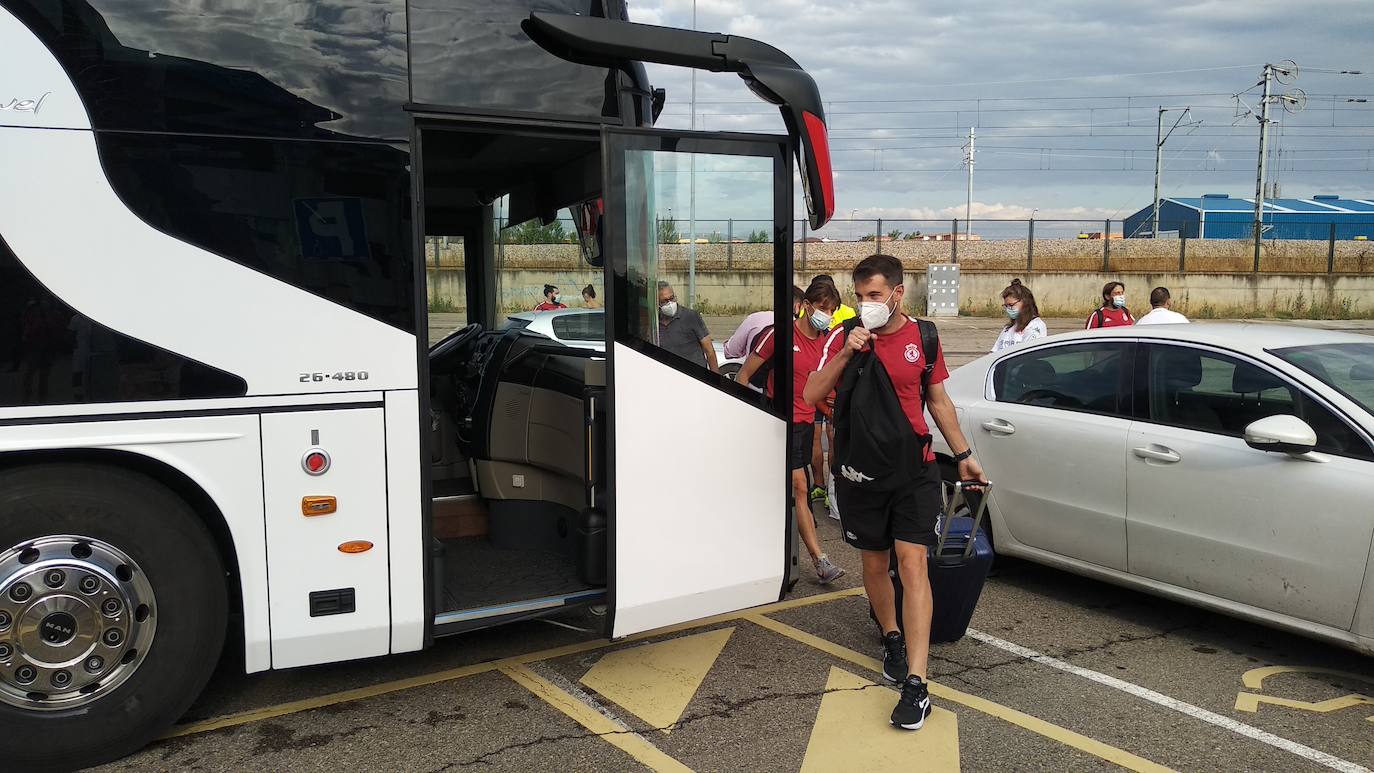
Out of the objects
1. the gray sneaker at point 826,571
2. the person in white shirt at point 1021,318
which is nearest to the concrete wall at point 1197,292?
the person in white shirt at point 1021,318

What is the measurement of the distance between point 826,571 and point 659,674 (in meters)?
1.71

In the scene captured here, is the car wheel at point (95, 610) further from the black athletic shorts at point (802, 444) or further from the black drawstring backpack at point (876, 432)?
the black athletic shorts at point (802, 444)

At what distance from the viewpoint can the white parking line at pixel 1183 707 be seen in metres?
3.84

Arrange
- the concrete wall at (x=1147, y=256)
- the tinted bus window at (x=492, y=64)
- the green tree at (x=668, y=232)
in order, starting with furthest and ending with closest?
the concrete wall at (x=1147, y=256) → the green tree at (x=668, y=232) → the tinted bus window at (x=492, y=64)

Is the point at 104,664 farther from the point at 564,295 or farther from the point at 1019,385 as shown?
the point at 1019,385

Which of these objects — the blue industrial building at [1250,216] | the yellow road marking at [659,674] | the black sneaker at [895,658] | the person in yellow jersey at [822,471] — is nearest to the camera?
the yellow road marking at [659,674]

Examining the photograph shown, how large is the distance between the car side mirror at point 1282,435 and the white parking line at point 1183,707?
1.16 m

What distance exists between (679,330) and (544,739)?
1766 mm

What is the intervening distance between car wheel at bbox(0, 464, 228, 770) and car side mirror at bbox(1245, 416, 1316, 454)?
4.28 meters

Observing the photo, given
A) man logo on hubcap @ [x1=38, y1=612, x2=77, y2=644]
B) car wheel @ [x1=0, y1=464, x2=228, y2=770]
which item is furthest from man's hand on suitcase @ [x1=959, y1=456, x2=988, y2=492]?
man logo on hubcap @ [x1=38, y1=612, x2=77, y2=644]

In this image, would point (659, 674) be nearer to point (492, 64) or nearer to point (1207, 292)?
point (492, 64)

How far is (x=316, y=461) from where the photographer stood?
3.84m

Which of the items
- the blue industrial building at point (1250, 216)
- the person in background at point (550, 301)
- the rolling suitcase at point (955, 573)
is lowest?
the rolling suitcase at point (955, 573)

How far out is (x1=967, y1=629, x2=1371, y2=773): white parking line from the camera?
3840mm
